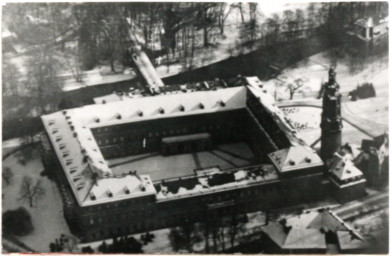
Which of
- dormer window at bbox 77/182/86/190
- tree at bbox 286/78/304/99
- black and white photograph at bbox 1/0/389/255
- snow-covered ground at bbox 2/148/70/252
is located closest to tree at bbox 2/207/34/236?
black and white photograph at bbox 1/0/389/255

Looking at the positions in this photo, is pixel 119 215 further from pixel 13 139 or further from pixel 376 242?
pixel 376 242

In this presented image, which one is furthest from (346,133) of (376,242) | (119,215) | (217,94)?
(119,215)

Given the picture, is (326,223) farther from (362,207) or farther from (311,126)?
(311,126)

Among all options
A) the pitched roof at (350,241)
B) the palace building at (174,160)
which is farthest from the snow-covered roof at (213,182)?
the pitched roof at (350,241)

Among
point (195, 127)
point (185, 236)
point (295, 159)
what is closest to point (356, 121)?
point (295, 159)

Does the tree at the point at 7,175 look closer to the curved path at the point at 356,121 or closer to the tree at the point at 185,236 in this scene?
the tree at the point at 185,236

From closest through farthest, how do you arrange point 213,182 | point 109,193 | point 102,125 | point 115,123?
point 109,193 < point 213,182 < point 102,125 < point 115,123

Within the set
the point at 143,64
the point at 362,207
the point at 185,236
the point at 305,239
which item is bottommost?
the point at 185,236
